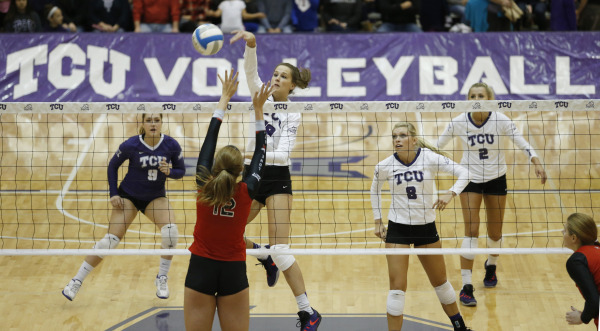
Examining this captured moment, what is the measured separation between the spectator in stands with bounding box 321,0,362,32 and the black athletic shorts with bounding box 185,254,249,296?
11.9m

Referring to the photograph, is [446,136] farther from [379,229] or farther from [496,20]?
[496,20]

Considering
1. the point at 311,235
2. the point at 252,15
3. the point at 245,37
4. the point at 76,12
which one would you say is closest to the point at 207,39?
the point at 245,37

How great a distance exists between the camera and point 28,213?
1203 cm

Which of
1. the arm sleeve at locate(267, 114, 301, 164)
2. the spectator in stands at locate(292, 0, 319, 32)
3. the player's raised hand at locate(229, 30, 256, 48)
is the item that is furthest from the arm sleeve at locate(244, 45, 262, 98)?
the spectator in stands at locate(292, 0, 319, 32)

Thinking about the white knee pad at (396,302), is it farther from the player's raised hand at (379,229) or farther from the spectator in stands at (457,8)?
the spectator in stands at (457,8)

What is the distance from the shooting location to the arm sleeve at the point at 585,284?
6.03 metres

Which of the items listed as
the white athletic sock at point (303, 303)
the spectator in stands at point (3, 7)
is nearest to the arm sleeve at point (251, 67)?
the white athletic sock at point (303, 303)

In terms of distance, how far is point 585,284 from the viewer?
6062mm

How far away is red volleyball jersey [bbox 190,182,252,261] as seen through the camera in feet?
19.9

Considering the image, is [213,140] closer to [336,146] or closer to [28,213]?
[28,213]

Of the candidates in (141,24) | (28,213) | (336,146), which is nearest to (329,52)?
(336,146)

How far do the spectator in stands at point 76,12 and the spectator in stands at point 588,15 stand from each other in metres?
10.8

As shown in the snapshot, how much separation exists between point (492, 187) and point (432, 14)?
9047 millimetres

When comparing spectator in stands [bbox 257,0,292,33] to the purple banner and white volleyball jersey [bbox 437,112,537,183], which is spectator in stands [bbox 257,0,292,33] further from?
white volleyball jersey [bbox 437,112,537,183]
